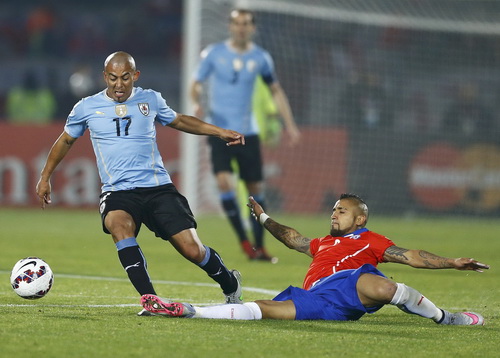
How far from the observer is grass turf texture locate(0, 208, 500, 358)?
5148 mm

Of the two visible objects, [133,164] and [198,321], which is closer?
[198,321]

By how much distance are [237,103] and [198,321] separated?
5.93 metres

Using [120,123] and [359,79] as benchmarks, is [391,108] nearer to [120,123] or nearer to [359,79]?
[359,79]

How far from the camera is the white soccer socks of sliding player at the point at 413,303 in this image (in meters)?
6.00

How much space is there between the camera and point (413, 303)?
239 inches

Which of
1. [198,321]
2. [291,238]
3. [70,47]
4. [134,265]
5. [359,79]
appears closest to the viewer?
[198,321]

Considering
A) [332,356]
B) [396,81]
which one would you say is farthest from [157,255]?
[396,81]

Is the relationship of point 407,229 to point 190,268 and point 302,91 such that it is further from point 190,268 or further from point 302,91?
point 190,268

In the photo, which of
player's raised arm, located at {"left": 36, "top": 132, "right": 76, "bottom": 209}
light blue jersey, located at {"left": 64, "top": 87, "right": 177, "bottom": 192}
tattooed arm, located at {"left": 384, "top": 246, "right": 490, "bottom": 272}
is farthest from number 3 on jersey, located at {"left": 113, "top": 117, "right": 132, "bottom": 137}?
tattooed arm, located at {"left": 384, "top": 246, "right": 490, "bottom": 272}

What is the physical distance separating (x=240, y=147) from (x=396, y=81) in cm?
865

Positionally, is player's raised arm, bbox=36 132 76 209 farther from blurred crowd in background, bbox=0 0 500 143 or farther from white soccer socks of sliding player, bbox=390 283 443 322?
blurred crowd in background, bbox=0 0 500 143

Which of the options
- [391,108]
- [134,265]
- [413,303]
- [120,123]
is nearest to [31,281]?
[134,265]

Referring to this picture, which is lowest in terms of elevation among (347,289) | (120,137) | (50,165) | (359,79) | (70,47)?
(347,289)

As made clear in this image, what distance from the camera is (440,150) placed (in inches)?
763
